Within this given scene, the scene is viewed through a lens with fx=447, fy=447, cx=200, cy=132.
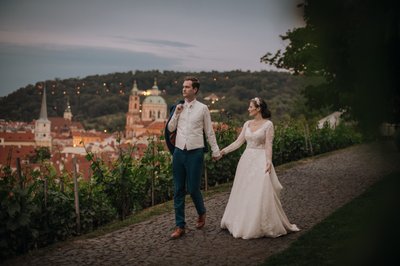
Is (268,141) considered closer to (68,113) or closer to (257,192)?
(257,192)

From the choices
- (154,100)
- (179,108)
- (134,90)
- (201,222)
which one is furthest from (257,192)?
(154,100)

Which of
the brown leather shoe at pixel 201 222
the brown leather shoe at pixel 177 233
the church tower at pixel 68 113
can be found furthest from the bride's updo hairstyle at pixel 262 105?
the church tower at pixel 68 113

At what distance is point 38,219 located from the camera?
593 cm

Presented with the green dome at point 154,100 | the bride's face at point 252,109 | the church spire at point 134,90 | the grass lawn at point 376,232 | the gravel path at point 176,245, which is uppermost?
the church spire at point 134,90

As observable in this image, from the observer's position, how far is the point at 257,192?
19.2ft

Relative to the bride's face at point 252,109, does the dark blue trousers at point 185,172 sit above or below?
below

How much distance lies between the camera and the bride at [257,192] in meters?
5.75

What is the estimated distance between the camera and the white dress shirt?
546 cm

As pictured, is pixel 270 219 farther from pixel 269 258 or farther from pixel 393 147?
pixel 393 147

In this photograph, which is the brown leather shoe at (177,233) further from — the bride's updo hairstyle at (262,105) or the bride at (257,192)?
the bride's updo hairstyle at (262,105)

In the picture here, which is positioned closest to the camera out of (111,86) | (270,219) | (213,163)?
(270,219)

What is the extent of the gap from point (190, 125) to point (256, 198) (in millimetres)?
1309

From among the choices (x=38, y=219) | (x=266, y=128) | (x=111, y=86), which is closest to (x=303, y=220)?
(x=266, y=128)

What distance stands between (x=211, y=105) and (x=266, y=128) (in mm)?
7015
